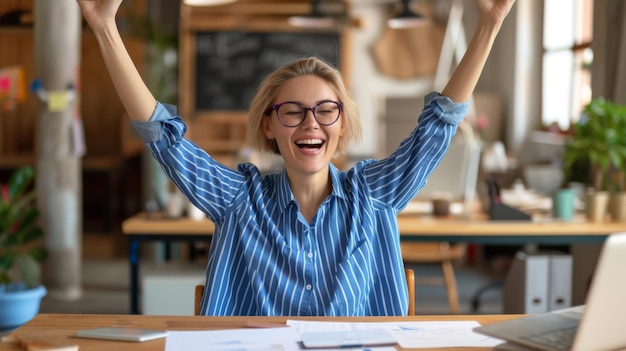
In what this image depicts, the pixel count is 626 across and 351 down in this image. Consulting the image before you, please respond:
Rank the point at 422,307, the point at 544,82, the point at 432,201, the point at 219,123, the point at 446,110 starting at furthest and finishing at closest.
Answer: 1. the point at 219,123
2. the point at 544,82
3. the point at 422,307
4. the point at 432,201
5. the point at 446,110

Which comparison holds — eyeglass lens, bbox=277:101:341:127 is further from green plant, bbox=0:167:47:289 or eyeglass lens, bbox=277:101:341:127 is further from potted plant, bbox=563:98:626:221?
green plant, bbox=0:167:47:289

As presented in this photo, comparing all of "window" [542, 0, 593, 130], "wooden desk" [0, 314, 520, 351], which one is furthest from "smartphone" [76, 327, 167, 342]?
"window" [542, 0, 593, 130]

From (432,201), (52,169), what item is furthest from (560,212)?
(52,169)

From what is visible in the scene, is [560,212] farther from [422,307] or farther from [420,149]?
[420,149]

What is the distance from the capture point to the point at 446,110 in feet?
6.50

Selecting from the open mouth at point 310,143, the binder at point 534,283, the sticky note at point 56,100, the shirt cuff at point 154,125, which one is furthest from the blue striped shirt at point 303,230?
the sticky note at point 56,100

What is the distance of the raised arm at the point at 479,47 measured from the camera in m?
1.87

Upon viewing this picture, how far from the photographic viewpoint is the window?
691 cm

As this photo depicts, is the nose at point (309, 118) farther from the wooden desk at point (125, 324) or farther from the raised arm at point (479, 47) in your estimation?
the wooden desk at point (125, 324)

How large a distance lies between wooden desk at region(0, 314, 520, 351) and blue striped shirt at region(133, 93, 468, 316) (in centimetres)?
17

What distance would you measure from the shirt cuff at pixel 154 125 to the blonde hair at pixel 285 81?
9.1 inches

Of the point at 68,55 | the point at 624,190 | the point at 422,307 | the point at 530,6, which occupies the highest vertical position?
the point at 530,6

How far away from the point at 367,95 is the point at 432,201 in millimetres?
4783

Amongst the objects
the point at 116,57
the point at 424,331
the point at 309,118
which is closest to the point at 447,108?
the point at 309,118
